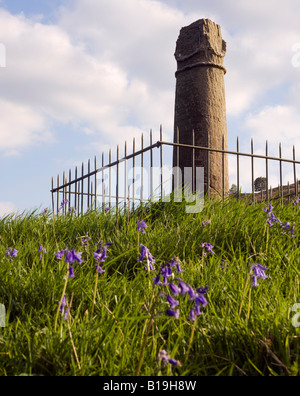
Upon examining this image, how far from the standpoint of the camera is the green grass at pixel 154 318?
2205 mm

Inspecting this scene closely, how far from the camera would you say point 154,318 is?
254cm

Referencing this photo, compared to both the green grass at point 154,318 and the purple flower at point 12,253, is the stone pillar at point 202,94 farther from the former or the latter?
the purple flower at point 12,253

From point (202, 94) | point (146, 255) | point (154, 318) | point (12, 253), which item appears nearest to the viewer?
point (146, 255)

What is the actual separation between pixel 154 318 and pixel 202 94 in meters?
5.93

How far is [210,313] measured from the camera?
9.43 feet

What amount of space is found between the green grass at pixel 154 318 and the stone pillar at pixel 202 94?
2.81 meters

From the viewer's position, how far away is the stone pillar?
7.60 meters
